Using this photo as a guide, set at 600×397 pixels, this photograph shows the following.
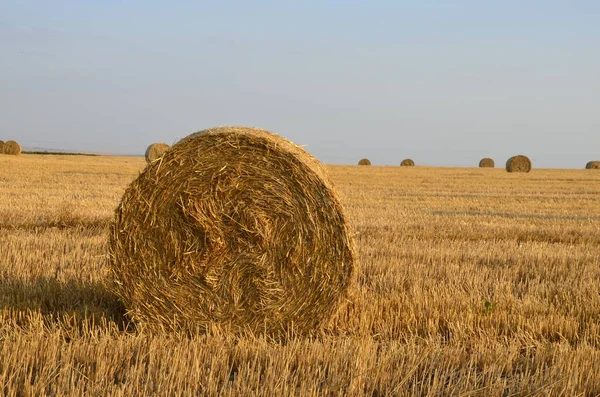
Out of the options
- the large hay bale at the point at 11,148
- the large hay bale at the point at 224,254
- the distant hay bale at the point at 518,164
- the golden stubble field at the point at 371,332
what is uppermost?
the distant hay bale at the point at 518,164

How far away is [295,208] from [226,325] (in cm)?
102

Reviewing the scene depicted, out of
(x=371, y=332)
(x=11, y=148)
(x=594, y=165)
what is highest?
(x=594, y=165)

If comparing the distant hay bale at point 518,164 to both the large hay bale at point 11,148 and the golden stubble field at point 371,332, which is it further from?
the large hay bale at point 11,148

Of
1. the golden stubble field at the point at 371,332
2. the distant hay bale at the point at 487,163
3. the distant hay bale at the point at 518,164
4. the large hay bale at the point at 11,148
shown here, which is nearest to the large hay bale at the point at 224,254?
the golden stubble field at the point at 371,332

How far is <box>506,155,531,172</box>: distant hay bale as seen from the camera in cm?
3434

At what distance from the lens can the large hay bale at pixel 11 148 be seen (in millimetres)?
36125

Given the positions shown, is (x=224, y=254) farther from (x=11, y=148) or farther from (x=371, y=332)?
(x=11, y=148)

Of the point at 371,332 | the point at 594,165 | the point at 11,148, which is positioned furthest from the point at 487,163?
the point at 371,332

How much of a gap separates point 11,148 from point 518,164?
27869 millimetres

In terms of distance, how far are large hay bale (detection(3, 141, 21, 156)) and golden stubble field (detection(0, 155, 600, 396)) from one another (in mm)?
28866

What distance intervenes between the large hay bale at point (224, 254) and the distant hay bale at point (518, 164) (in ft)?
103

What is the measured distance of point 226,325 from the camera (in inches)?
191

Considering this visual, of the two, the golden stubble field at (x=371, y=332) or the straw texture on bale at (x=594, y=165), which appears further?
the straw texture on bale at (x=594, y=165)

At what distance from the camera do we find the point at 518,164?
34469mm
